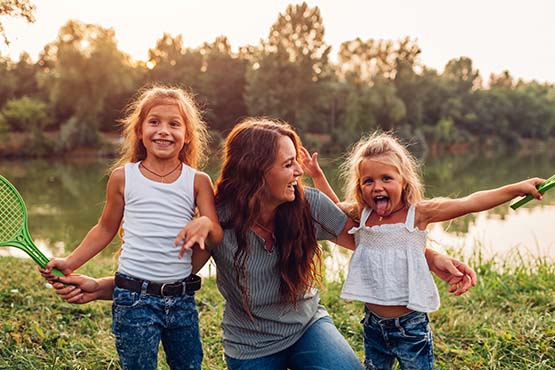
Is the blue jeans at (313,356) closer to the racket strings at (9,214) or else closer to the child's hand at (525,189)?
the child's hand at (525,189)

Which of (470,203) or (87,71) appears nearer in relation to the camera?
(470,203)

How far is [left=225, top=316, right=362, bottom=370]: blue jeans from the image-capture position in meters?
2.44

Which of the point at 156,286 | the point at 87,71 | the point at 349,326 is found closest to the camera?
the point at 156,286

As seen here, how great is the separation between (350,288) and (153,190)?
3.09 ft

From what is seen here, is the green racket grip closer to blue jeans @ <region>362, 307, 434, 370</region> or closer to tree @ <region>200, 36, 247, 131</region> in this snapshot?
blue jeans @ <region>362, 307, 434, 370</region>

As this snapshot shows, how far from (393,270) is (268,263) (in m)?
0.53

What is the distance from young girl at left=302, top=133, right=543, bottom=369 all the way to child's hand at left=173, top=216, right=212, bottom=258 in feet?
2.44

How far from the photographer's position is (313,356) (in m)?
2.45

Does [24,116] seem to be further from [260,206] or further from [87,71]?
[260,206]

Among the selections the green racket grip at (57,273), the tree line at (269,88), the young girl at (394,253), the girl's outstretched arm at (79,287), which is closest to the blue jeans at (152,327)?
the girl's outstretched arm at (79,287)

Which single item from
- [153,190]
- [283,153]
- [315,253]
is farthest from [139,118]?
[315,253]

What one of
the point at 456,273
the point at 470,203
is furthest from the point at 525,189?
the point at 456,273

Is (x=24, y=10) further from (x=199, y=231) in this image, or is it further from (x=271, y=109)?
(x=271, y=109)

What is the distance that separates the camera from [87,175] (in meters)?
21.0
